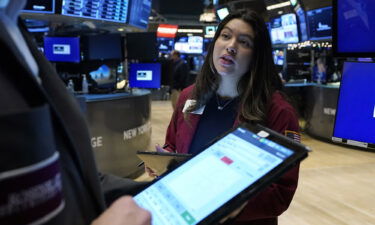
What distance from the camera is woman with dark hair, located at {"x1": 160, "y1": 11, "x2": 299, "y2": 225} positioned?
1758mm

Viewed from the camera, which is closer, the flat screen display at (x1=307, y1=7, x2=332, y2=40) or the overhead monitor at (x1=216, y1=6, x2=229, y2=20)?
the flat screen display at (x1=307, y1=7, x2=332, y2=40)

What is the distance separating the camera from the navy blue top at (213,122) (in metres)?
1.87

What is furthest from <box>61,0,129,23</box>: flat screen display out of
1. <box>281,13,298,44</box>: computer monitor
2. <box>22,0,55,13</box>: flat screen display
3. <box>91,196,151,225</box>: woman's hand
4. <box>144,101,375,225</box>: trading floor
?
<box>91,196,151,225</box>: woman's hand

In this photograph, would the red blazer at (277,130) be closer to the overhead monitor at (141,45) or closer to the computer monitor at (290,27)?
the overhead monitor at (141,45)

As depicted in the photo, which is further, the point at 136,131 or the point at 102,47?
the point at 102,47

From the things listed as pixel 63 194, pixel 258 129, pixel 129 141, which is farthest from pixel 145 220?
pixel 129 141

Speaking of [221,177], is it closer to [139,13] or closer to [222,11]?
[139,13]

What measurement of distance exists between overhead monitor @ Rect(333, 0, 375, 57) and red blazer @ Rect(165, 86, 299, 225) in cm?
38

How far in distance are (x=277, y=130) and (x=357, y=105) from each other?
38 centimetres

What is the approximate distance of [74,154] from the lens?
644 mm

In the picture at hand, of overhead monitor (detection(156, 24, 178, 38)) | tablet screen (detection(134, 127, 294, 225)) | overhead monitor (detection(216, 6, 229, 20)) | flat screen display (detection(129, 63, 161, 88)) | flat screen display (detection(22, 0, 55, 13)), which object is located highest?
overhead monitor (detection(216, 6, 229, 20))

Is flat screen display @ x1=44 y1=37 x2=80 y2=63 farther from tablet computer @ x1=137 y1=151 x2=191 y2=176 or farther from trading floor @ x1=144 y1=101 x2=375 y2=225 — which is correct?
tablet computer @ x1=137 y1=151 x2=191 y2=176

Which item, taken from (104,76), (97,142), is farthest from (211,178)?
(104,76)

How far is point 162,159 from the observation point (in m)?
1.37
